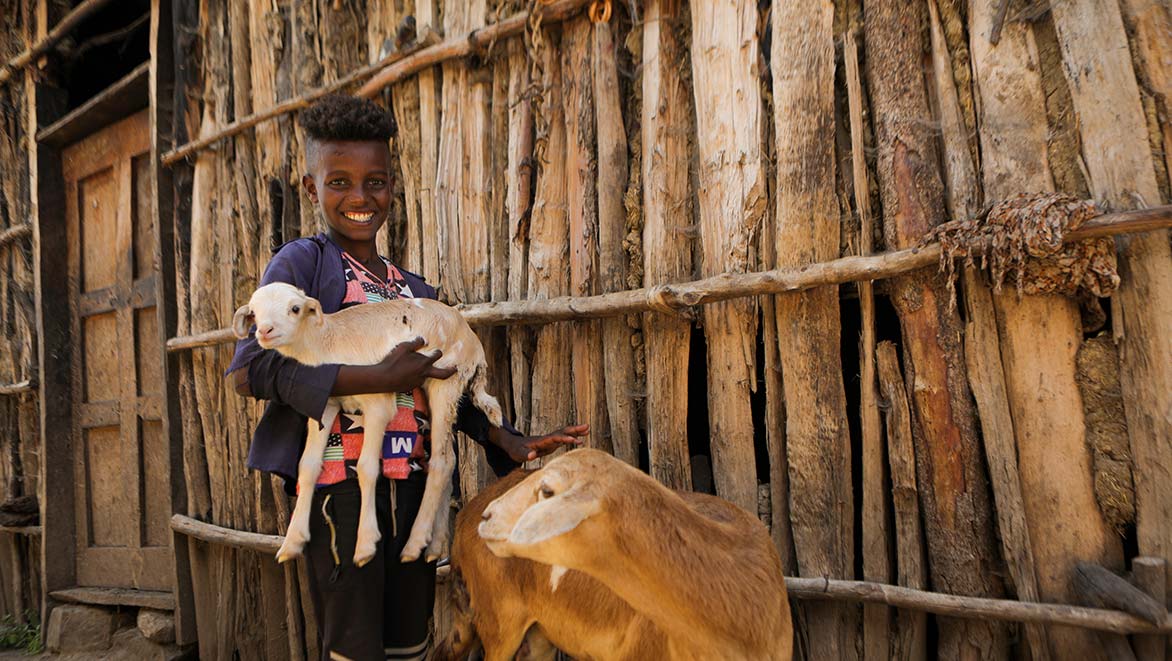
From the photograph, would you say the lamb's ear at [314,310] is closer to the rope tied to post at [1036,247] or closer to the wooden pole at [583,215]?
the wooden pole at [583,215]

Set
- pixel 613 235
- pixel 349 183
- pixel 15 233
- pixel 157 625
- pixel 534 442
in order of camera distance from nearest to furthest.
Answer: pixel 349 183
pixel 534 442
pixel 613 235
pixel 157 625
pixel 15 233

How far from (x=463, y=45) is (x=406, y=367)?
7.57 ft

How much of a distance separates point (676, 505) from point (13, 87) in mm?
8082

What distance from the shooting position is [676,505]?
2078 mm

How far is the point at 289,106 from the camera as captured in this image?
4.58 meters

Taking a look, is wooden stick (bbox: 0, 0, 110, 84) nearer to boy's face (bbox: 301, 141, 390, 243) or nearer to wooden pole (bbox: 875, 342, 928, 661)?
boy's face (bbox: 301, 141, 390, 243)

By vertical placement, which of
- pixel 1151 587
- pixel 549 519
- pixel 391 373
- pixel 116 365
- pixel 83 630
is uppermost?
pixel 116 365

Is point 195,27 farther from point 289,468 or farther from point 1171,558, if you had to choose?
point 1171,558

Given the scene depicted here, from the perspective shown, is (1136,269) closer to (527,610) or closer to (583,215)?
(583,215)

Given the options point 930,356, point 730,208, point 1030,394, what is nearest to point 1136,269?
point 1030,394

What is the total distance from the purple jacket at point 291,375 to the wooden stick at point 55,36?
5.27m

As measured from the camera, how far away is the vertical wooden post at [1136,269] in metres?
2.16

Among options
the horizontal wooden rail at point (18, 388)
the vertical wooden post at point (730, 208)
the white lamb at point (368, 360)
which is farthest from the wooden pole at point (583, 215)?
the horizontal wooden rail at point (18, 388)

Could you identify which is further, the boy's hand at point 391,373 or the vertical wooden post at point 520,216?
the vertical wooden post at point 520,216
